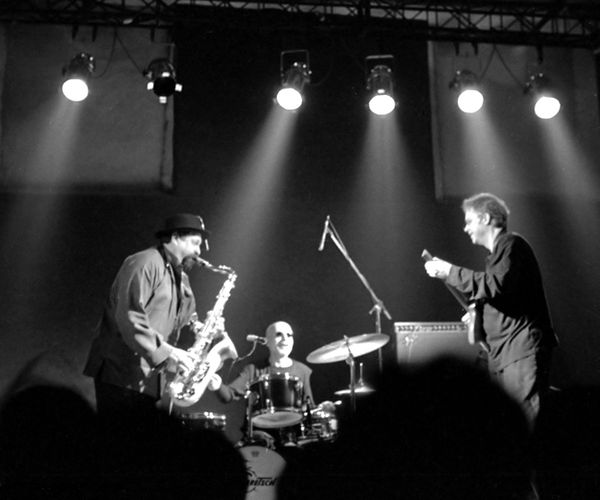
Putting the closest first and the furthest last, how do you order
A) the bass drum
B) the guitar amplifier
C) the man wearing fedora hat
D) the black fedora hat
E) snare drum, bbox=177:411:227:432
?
1. the man wearing fedora hat
2. the bass drum
3. snare drum, bbox=177:411:227:432
4. the black fedora hat
5. the guitar amplifier

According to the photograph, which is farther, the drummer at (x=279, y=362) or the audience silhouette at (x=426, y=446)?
the drummer at (x=279, y=362)

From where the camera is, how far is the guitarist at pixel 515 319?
4492mm

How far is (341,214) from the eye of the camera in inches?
308

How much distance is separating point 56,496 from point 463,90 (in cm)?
540

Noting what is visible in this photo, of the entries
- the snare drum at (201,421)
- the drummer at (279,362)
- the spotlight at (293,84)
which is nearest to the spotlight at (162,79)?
the spotlight at (293,84)

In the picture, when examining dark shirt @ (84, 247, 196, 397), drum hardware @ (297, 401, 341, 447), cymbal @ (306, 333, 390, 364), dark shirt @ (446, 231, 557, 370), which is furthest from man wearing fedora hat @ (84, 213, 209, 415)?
dark shirt @ (446, 231, 557, 370)

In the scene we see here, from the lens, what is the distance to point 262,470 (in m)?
5.03

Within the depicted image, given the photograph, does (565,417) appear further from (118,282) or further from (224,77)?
(224,77)

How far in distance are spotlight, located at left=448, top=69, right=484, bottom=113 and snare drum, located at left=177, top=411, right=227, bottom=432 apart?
4112mm

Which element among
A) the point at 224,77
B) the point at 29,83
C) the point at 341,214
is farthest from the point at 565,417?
the point at 29,83

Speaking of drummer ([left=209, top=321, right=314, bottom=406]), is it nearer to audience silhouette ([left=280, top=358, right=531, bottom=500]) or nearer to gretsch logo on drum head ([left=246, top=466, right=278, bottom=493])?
audience silhouette ([left=280, top=358, right=531, bottom=500])

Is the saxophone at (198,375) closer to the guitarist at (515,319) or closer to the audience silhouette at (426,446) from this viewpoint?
the audience silhouette at (426,446)

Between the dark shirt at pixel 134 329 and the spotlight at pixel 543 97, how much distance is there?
4.45 meters

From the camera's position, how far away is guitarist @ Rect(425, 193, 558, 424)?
14.7ft
